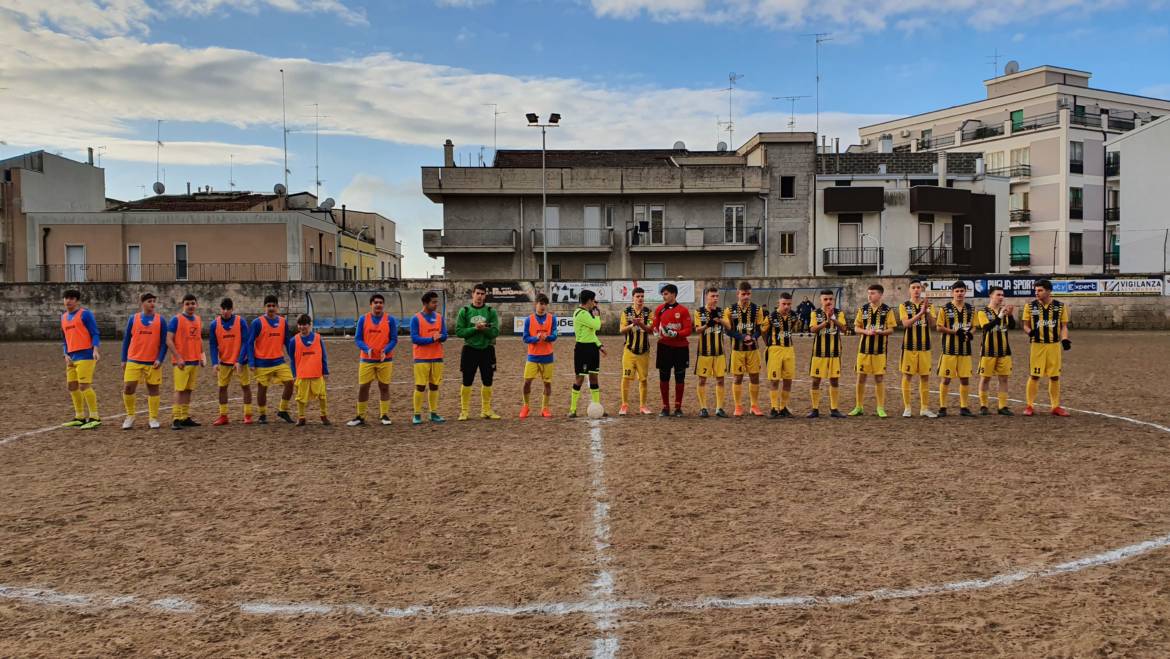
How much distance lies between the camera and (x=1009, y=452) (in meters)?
9.63

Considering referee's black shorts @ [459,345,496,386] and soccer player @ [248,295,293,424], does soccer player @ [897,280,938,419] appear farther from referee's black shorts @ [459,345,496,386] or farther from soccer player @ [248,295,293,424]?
soccer player @ [248,295,293,424]

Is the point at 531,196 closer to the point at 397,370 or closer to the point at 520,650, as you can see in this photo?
the point at 397,370

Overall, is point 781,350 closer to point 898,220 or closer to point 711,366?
point 711,366

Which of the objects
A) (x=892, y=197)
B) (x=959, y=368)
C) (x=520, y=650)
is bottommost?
(x=520, y=650)

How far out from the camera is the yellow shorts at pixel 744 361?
41.0ft

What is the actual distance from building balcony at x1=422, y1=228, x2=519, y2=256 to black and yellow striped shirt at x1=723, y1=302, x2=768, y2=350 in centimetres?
3439

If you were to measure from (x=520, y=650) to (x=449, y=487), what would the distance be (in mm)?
3831

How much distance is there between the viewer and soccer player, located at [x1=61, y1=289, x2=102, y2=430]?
469 inches

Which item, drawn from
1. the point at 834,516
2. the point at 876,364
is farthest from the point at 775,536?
the point at 876,364

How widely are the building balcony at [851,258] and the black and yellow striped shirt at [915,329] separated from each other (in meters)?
37.1

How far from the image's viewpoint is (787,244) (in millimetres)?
48500

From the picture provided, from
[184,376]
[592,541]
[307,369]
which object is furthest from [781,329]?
[184,376]

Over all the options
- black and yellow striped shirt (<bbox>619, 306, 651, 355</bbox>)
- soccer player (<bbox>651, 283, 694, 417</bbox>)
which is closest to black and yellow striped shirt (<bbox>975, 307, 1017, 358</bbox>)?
soccer player (<bbox>651, 283, 694, 417</bbox>)

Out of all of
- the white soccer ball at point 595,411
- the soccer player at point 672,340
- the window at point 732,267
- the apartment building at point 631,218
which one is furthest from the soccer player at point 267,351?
the window at point 732,267
